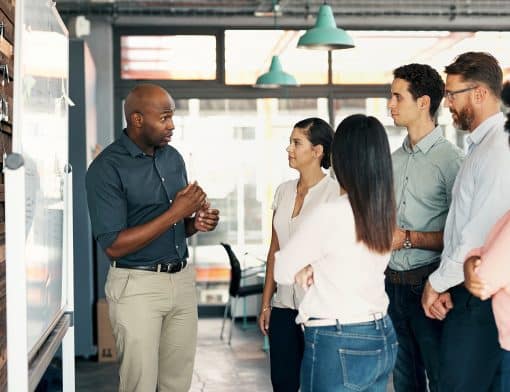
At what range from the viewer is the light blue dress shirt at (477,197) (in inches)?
116

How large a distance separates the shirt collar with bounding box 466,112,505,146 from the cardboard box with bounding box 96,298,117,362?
454 cm

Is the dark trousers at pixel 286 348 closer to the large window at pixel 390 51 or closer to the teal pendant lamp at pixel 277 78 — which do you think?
the teal pendant lamp at pixel 277 78

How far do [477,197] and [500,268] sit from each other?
1.61 feet

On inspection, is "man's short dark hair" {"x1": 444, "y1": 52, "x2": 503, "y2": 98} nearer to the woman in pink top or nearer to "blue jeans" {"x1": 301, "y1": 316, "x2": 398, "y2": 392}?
the woman in pink top

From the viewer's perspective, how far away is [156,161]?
349 cm

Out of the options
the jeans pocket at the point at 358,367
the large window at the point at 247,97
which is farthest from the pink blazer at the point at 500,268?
the large window at the point at 247,97

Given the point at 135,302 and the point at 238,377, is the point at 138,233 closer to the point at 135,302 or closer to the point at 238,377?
the point at 135,302

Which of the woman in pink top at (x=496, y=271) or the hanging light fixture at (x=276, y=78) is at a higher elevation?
the hanging light fixture at (x=276, y=78)

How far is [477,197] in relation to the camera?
2.99m

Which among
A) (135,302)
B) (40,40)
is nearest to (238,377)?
(135,302)

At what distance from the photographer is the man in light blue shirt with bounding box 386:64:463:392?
3.46 meters

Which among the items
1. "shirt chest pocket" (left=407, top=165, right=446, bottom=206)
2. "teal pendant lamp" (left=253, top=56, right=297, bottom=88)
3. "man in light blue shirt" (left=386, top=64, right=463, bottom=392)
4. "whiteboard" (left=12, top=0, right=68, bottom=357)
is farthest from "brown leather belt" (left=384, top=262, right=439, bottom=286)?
"teal pendant lamp" (left=253, top=56, right=297, bottom=88)

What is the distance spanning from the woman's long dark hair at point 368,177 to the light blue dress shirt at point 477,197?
471 mm

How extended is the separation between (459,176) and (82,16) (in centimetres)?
639
